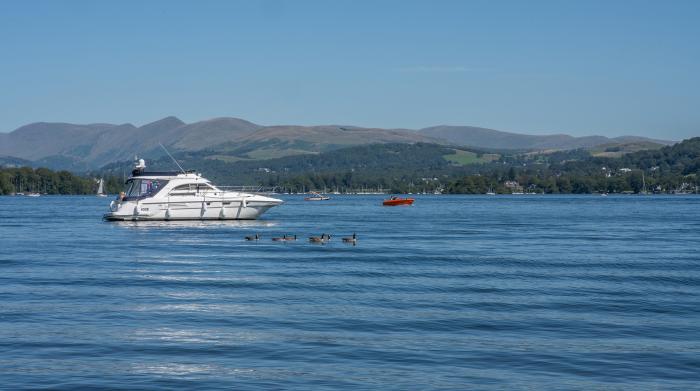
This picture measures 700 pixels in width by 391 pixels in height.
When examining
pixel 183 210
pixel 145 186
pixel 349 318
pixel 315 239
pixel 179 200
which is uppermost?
pixel 145 186

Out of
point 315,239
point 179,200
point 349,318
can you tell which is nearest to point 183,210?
point 179,200

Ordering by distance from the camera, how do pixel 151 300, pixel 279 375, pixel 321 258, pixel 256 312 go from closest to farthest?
pixel 279 375, pixel 256 312, pixel 151 300, pixel 321 258

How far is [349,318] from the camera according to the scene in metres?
30.7

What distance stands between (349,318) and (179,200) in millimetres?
57867

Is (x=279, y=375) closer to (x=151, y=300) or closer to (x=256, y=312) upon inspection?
(x=256, y=312)

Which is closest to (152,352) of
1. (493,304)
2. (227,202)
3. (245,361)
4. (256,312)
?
(245,361)

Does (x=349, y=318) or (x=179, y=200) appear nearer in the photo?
(x=349, y=318)

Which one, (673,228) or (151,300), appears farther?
(673,228)

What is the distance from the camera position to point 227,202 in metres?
87.9

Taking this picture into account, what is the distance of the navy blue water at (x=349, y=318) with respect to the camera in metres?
23.2

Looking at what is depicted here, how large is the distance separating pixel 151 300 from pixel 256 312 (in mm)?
5233

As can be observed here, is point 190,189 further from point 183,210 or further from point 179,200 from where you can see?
point 183,210

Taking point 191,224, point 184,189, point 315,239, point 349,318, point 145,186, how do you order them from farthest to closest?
point 145,186
point 184,189
point 191,224
point 315,239
point 349,318

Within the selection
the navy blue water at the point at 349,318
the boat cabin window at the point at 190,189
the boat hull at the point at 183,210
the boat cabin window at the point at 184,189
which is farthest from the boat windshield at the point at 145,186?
the navy blue water at the point at 349,318
